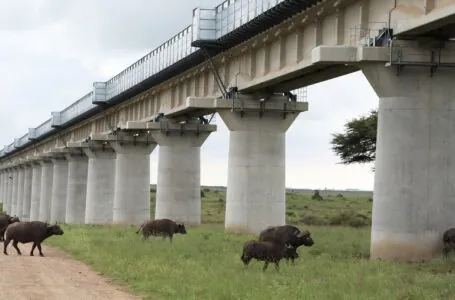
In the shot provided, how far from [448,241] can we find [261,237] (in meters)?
5.47

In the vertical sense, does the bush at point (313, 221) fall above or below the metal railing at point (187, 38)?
below

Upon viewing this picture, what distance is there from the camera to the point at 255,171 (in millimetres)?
37500

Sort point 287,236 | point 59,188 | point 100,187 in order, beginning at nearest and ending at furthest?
point 287,236 < point 100,187 < point 59,188

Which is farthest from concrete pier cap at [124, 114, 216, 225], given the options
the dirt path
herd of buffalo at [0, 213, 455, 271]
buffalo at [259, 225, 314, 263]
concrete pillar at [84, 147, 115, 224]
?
buffalo at [259, 225, 314, 263]

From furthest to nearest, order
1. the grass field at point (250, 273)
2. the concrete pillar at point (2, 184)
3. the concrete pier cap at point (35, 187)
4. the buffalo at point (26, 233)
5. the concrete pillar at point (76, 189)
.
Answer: the concrete pillar at point (2, 184), the concrete pier cap at point (35, 187), the concrete pillar at point (76, 189), the buffalo at point (26, 233), the grass field at point (250, 273)

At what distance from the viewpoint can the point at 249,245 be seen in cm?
2012

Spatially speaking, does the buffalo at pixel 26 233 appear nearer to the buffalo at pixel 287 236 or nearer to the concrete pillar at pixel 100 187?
the buffalo at pixel 287 236

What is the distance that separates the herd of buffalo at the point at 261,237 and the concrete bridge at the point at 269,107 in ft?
6.80

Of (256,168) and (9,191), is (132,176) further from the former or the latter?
(9,191)

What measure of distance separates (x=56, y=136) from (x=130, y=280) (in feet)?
240

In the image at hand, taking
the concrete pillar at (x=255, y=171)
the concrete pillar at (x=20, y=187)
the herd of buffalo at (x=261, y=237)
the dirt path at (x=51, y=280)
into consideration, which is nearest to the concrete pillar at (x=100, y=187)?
the concrete pillar at (x=255, y=171)

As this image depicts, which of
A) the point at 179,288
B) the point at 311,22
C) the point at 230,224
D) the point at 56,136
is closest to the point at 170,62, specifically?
the point at 230,224

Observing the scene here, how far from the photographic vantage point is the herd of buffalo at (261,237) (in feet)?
66.0

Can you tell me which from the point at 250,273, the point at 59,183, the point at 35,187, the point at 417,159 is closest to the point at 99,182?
the point at 59,183
